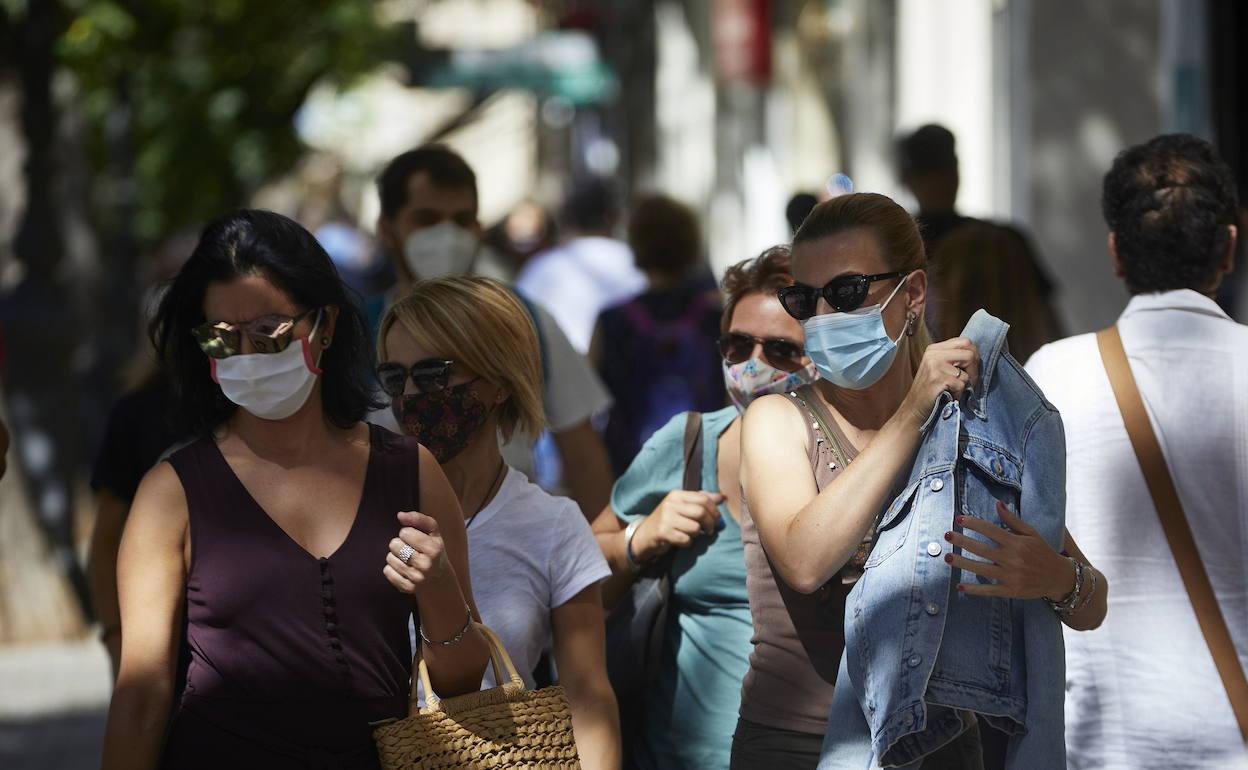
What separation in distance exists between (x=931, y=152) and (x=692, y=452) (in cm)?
276

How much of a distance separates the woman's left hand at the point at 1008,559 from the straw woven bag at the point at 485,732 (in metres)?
0.74

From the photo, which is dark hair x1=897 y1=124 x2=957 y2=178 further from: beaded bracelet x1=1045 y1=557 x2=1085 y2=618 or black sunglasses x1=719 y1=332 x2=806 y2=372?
beaded bracelet x1=1045 y1=557 x2=1085 y2=618

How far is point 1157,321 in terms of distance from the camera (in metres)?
4.05

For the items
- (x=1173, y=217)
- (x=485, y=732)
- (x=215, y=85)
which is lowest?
(x=485, y=732)

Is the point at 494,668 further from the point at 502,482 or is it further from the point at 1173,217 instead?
the point at 1173,217


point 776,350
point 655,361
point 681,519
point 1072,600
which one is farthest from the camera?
point 655,361

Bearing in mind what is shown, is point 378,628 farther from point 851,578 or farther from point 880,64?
point 880,64

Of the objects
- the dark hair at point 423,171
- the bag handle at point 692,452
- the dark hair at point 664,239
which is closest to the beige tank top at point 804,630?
the bag handle at point 692,452

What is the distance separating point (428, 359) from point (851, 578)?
1.04 metres

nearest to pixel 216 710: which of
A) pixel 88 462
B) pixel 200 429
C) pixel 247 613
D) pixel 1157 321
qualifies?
→ pixel 247 613

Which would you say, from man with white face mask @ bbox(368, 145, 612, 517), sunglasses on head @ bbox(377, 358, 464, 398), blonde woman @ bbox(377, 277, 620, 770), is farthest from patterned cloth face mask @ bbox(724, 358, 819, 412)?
man with white face mask @ bbox(368, 145, 612, 517)

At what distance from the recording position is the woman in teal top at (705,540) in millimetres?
4023

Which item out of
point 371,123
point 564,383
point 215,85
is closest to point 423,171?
point 564,383

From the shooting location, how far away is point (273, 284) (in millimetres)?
3559
